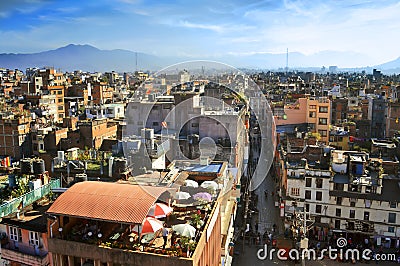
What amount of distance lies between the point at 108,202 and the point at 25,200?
461 cm

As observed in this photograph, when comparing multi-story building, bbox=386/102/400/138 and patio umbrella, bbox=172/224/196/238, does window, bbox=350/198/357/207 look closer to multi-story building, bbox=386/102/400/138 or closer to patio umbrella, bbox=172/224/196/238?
patio umbrella, bbox=172/224/196/238

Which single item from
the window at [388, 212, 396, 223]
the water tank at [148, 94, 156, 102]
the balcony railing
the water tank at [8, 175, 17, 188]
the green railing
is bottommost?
the window at [388, 212, 396, 223]

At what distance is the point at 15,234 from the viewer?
10539 mm

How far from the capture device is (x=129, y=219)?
8383 mm

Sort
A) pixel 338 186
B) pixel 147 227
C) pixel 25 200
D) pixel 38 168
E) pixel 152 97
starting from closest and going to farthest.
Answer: pixel 147 227 < pixel 25 200 < pixel 38 168 < pixel 338 186 < pixel 152 97

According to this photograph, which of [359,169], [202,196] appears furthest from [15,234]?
[359,169]

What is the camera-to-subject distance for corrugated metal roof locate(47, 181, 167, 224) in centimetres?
853

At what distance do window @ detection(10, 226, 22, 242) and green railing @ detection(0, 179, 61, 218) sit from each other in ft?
2.49

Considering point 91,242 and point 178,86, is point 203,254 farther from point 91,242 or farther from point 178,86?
point 178,86

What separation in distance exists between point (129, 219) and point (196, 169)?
6.52m

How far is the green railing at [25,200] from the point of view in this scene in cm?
1107

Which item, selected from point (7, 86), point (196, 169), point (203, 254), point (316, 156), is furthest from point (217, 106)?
point (7, 86)

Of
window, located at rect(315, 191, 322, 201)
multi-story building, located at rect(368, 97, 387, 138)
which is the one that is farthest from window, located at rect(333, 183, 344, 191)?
multi-story building, located at rect(368, 97, 387, 138)

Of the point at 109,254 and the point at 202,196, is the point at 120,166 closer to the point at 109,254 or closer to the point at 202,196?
the point at 202,196
